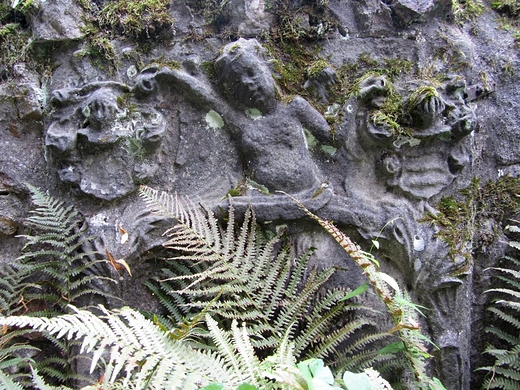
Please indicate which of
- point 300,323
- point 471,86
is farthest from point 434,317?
point 471,86

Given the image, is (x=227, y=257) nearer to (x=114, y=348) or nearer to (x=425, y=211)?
(x=114, y=348)

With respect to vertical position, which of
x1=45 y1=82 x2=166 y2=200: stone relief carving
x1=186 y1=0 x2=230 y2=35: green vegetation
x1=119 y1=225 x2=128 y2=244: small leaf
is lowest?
x1=119 y1=225 x2=128 y2=244: small leaf

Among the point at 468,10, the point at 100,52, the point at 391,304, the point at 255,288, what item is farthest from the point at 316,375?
the point at 468,10

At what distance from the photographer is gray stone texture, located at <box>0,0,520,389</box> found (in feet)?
7.12

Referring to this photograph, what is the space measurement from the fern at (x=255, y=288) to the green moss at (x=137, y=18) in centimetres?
99

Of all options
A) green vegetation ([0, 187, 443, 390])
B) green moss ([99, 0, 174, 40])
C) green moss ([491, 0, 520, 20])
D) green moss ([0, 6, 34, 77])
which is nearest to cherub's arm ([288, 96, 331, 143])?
green vegetation ([0, 187, 443, 390])

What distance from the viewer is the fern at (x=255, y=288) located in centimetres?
187

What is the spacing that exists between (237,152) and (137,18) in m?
0.94

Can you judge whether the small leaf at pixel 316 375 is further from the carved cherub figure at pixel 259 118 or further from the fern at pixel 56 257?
the fern at pixel 56 257

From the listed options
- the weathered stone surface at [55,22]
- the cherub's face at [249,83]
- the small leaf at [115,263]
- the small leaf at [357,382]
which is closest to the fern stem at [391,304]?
the small leaf at [357,382]

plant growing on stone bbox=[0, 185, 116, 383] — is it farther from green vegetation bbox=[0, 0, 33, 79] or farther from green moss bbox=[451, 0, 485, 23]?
green moss bbox=[451, 0, 485, 23]

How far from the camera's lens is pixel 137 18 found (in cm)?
246

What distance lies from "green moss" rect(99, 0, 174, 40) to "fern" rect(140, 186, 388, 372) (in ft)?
3.24

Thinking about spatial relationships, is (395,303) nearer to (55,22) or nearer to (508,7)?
(55,22)
